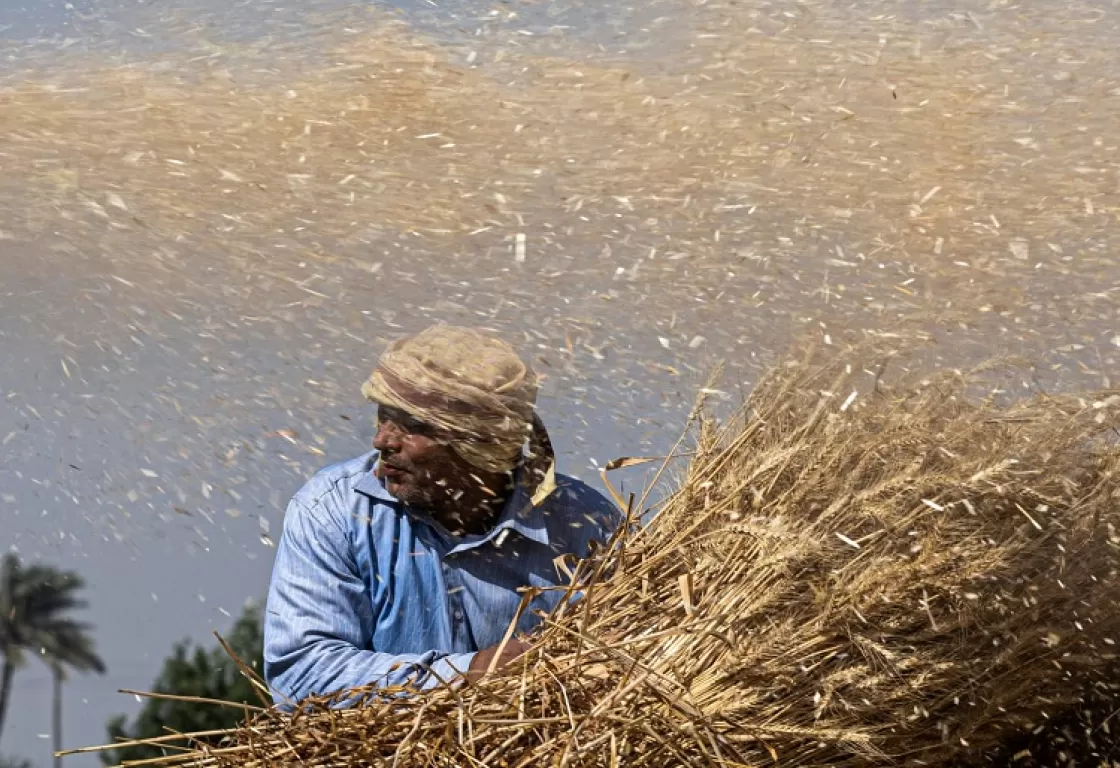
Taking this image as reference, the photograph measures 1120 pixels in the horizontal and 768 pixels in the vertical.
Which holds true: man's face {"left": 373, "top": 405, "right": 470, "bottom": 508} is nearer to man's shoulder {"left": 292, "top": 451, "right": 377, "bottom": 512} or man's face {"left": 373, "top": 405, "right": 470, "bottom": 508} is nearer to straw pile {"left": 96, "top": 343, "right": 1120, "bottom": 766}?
man's shoulder {"left": 292, "top": 451, "right": 377, "bottom": 512}

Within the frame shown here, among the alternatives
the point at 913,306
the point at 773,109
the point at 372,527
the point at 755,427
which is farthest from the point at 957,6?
the point at 372,527

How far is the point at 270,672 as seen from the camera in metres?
3.50

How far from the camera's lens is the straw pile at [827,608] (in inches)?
113

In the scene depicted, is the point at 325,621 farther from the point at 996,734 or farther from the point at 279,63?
the point at 279,63

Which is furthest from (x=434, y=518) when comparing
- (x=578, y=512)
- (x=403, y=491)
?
(x=578, y=512)

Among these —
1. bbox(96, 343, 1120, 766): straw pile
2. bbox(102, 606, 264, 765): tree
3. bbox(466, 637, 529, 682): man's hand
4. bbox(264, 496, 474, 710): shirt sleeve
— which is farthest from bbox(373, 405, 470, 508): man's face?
bbox(102, 606, 264, 765): tree

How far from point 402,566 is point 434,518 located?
14 centimetres

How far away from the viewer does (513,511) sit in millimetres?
3740

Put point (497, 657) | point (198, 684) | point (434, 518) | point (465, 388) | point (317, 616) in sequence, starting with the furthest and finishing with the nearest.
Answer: point (198, 684)
point (434, 518)
point (465, 388)
point (317, 616)
point (497, 657)

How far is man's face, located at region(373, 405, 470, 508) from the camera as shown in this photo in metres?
3.65

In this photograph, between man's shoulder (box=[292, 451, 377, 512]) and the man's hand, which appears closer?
the man's hand

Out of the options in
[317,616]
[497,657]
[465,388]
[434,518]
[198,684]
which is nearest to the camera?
[497,657]

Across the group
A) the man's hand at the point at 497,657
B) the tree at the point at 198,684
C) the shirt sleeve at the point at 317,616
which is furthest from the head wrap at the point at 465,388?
the tree at the point at 198,684

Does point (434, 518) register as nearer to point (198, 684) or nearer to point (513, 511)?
point (513, 511)
